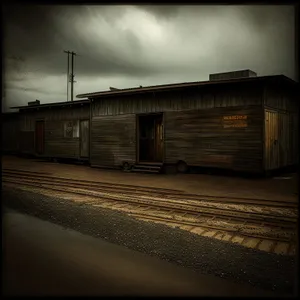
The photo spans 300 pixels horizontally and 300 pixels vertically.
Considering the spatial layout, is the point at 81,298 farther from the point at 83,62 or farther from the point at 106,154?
the point at 83,62

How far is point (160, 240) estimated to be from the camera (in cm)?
582

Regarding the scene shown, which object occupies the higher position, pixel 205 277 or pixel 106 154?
pixel 106 154

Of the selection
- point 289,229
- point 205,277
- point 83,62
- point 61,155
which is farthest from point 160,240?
point 83,62

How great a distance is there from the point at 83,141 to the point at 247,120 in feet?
38.8

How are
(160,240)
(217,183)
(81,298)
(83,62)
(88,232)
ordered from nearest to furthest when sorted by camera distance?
(81,298)
(160,240)
(88,232)
(217,183)
(83,62)

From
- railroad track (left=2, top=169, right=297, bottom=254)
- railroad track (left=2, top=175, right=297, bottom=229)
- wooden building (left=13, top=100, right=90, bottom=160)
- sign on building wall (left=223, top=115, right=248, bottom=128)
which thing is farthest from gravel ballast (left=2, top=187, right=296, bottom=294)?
wooden building (left=13, top=100, right=90, bottom=160)

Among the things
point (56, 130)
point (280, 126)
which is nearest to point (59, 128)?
point (56, 130)

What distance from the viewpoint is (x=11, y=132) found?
2783 cm

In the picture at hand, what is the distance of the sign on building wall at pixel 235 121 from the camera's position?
44.5 feet

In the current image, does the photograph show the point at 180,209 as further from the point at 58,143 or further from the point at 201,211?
the point at 58,143

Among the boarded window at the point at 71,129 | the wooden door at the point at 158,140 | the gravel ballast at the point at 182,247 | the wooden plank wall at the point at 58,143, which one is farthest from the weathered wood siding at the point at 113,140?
the gravel ballast at the point at 182,247

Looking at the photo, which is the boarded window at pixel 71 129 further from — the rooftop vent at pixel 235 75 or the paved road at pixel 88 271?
the paved road at pixel 88 271

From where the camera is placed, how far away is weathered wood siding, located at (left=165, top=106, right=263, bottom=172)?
13.3 metres

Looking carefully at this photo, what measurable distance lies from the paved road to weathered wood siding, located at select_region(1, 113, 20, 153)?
2328 cm
